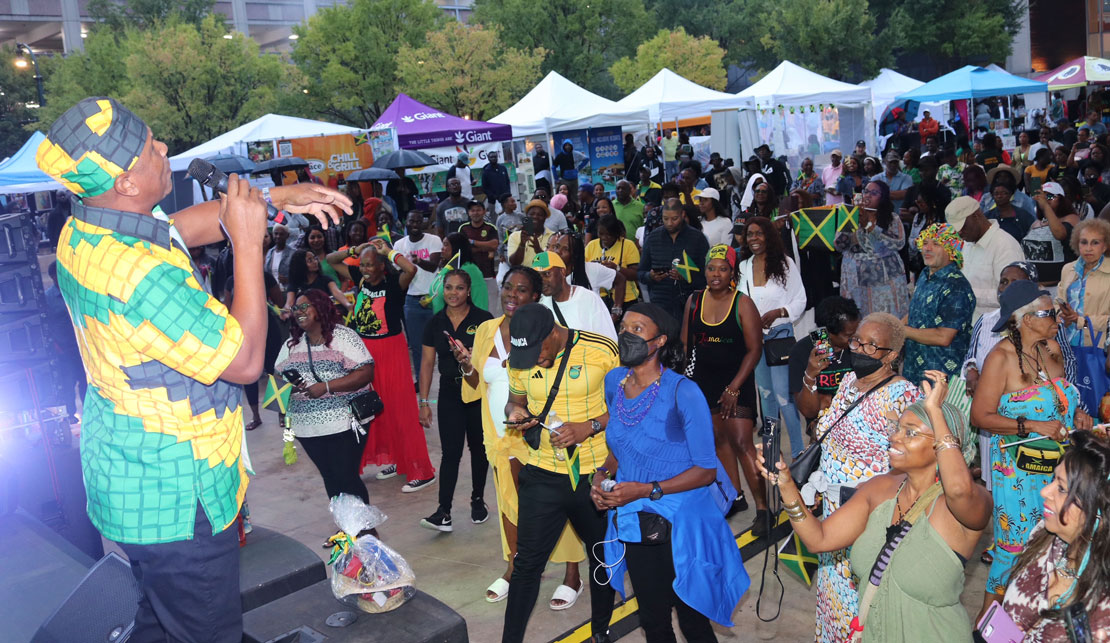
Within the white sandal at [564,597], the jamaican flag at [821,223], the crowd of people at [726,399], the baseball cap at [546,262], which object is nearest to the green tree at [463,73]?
the crowd of people at [726,399]

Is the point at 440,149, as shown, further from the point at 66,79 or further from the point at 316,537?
the point at 66,79

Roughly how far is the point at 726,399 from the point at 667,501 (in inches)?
90.8

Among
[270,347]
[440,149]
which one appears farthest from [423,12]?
[270,347]

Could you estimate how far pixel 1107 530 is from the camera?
277cm

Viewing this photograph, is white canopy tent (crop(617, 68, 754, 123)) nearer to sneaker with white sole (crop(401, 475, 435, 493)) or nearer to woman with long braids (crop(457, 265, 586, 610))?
sneaker with white sole (crop(401, 475, 435, 493))

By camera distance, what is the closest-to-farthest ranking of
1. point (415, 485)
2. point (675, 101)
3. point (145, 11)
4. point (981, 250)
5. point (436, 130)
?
point (981, 250) < point (415, 485) < point (436, 130) < point (675, 101) < point (145, 11)

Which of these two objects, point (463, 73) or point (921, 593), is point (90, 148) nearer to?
point (921, 593)

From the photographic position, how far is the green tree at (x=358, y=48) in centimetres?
3965

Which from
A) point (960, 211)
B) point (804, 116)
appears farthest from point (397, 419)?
point (804, 116)

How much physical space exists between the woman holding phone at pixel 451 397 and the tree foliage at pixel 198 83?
31.8 m

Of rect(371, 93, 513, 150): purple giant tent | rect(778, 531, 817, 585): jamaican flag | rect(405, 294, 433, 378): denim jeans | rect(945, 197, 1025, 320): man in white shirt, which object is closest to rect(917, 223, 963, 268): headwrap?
rect(945, 197, 1025, 320): man in white shirt

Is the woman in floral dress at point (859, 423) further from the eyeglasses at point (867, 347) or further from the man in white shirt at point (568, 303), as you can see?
the man in white shirt at point (568, 303)

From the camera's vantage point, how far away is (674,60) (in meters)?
45.4

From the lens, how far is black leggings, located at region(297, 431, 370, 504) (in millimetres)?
6117
